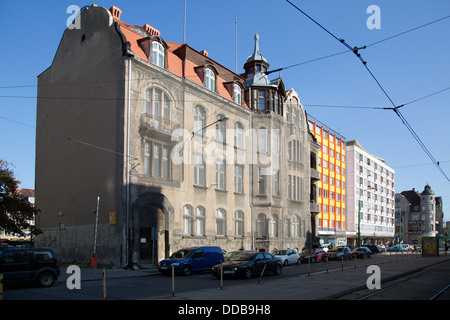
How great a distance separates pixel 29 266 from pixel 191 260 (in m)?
9.22

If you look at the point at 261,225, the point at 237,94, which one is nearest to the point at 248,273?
the point at 261,225

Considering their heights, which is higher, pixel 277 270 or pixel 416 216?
pixel 277 270

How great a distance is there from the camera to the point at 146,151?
2866 centimetres

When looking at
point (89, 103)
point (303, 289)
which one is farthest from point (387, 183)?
point (303, 289)

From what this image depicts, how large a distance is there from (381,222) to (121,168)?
267 ft

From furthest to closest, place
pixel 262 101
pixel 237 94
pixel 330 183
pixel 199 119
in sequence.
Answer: pixel 330 183 < pixel 262 101 < pixel 237 94 < pixel 199 119

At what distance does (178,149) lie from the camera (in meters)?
30.6

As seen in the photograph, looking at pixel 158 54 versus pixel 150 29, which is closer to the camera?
pixel 158 54

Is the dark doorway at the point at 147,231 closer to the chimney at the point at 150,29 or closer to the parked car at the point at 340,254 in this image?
the chimney at the point at 150,29

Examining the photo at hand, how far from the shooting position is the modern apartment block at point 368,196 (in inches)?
3157

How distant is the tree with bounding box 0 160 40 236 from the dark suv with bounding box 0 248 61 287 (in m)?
5.53

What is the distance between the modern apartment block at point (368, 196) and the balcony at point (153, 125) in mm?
47926

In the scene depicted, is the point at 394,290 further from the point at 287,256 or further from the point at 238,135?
the point at 238,135

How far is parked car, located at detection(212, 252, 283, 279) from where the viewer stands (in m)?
20.4
